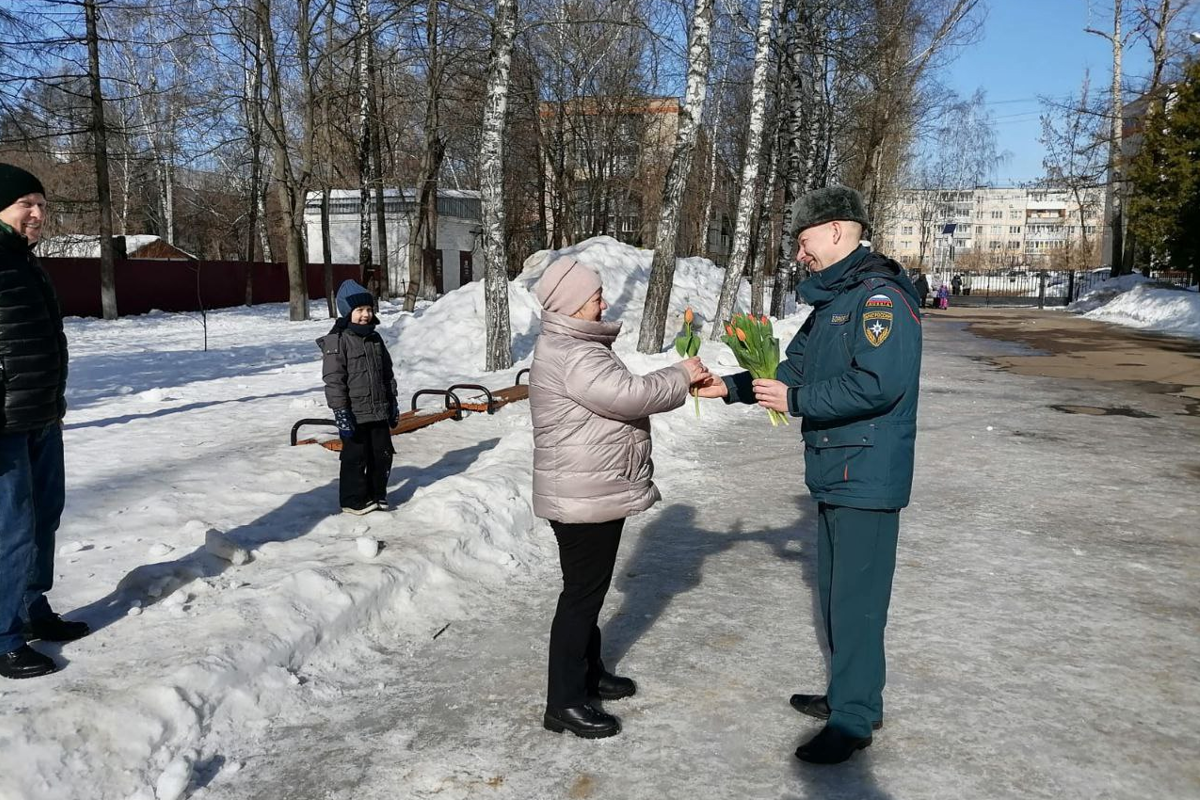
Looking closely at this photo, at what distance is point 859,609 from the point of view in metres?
3.24

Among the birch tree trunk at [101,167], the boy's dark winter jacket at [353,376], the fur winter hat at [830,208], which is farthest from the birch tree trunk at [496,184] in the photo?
the birch tree trunk at [101,167]

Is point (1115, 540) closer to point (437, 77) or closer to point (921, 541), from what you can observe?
point (921, 541)

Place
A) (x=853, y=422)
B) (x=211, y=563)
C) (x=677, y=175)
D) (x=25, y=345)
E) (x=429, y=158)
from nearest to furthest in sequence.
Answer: (x=853, y=422), (x=25, y=345), (x=211, y=563), (x=677, y=175), (x=429, y=158)

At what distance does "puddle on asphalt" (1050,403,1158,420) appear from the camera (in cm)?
1105

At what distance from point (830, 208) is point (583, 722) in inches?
82.3

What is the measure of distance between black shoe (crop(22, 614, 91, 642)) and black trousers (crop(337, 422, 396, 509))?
2175mm

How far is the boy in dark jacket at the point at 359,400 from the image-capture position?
5910mm

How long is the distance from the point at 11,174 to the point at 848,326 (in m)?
3.20

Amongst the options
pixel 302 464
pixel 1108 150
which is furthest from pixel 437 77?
pixel 1108 150

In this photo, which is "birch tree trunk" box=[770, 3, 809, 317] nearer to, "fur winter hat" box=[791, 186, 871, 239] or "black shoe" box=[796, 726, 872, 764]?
"fur winter hat" box=[791, 186, 871, 239]

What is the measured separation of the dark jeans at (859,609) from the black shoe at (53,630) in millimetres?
3101

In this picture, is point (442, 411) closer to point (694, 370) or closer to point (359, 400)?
point (359, 400)

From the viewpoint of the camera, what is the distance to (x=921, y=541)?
5.88 meters

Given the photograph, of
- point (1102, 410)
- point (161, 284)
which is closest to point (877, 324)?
point (1102, 410)
